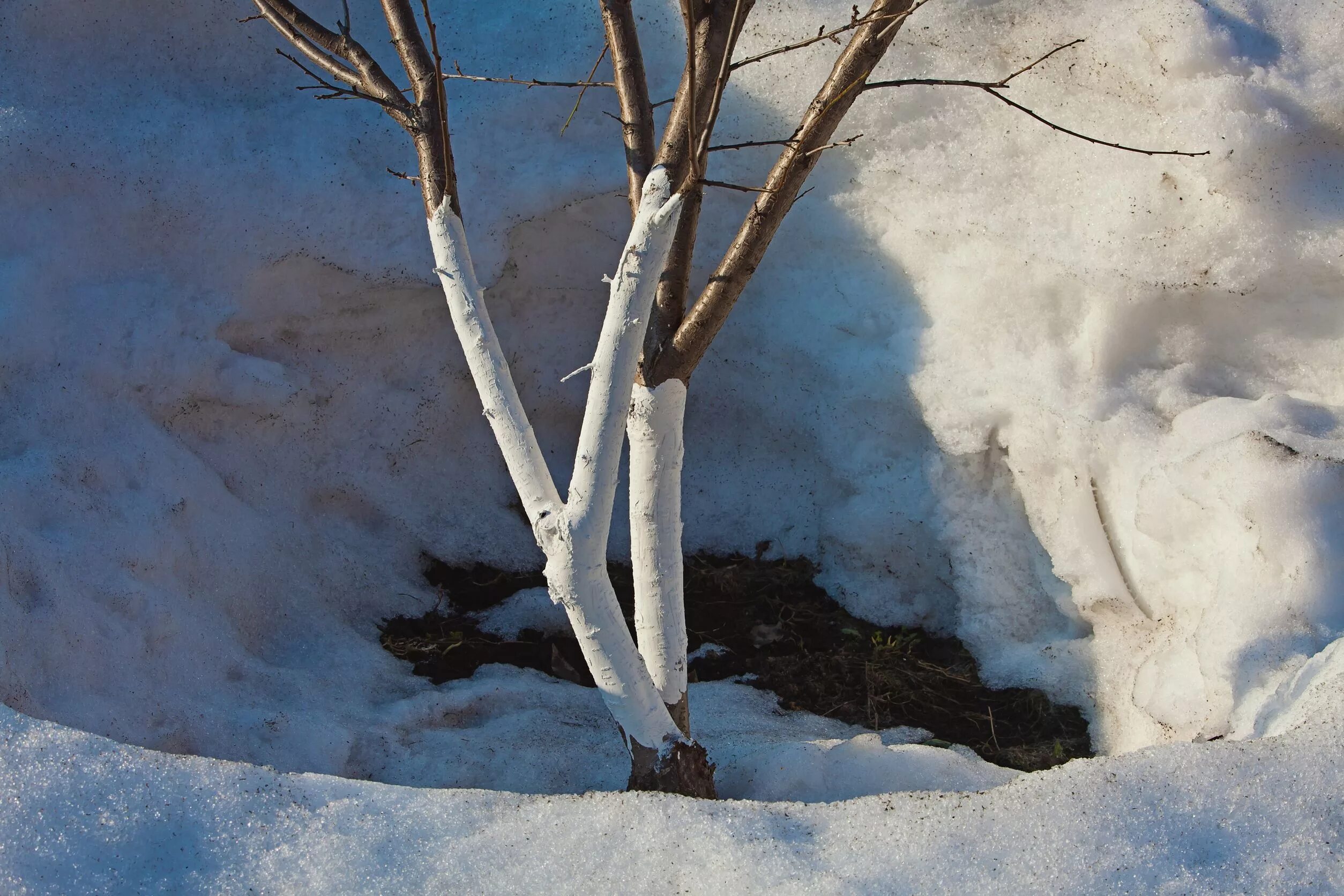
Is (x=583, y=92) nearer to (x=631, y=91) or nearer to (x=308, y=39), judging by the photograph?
(x=631, y=91)

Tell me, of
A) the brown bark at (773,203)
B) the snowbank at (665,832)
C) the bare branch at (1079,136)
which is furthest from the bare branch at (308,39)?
the snowbank at (665,832)

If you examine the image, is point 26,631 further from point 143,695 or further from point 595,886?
point 595,886

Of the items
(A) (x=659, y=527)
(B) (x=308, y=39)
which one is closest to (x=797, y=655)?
(A) (x=659, y=527)

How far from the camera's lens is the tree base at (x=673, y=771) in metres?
2.52

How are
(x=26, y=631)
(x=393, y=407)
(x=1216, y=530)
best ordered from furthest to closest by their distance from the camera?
(x=393, y=407), (x=1216, y=530), (x=26, y=631)

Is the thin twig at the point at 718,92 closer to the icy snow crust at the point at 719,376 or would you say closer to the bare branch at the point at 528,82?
the bare branch at the point at 528,82

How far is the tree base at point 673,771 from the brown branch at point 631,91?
1152mm

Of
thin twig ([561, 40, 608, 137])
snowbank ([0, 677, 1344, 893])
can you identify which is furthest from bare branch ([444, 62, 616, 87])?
snowbank ([0, 677, 1344, 893])

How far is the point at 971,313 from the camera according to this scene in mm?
3490

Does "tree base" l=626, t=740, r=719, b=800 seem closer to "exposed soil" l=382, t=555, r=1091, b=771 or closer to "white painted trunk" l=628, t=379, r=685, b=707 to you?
"white painted trunk" l=628, t=379, r=685, b=707

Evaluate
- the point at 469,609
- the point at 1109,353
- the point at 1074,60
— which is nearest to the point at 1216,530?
the point at 1109,353

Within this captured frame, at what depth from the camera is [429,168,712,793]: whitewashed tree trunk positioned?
2195mm

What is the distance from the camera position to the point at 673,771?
2.52m

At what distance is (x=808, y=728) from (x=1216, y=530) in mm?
1145
